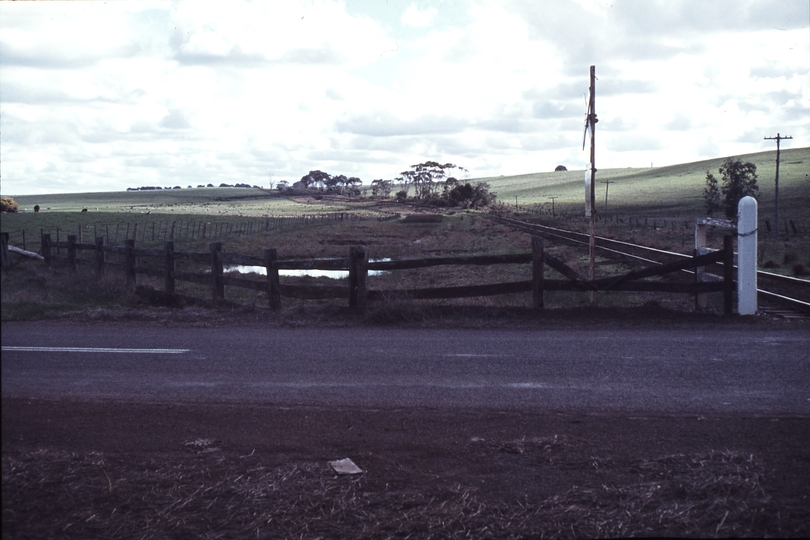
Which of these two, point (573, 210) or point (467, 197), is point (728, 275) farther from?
point (467, 197)

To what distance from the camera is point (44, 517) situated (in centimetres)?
439

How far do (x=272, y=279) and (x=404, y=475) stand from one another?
327 inches

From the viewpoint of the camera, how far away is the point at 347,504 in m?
4.66

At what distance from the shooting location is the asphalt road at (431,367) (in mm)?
6953

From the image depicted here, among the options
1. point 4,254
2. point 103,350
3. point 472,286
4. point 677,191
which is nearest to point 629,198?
point 677,191

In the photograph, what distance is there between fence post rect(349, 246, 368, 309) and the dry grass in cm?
730

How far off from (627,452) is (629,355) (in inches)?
145

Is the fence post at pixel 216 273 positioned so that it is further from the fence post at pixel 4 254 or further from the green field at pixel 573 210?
the fence post at pixel 4 254

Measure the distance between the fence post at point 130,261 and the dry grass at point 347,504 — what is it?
10584mm

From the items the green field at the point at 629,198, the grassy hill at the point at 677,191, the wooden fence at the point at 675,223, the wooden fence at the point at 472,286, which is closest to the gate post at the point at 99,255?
the wooden fence at the point at 472,286

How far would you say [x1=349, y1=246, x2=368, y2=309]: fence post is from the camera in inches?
489

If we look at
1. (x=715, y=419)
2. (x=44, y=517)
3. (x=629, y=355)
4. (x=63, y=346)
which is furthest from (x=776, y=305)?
(x=44, y=517)

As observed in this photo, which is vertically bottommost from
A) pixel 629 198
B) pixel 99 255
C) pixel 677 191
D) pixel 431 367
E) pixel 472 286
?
pixel 431 367

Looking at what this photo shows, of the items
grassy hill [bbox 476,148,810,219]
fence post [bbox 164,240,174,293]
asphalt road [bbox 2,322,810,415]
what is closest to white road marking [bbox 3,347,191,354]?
asphalt road [bbox 2,322,810,415]
